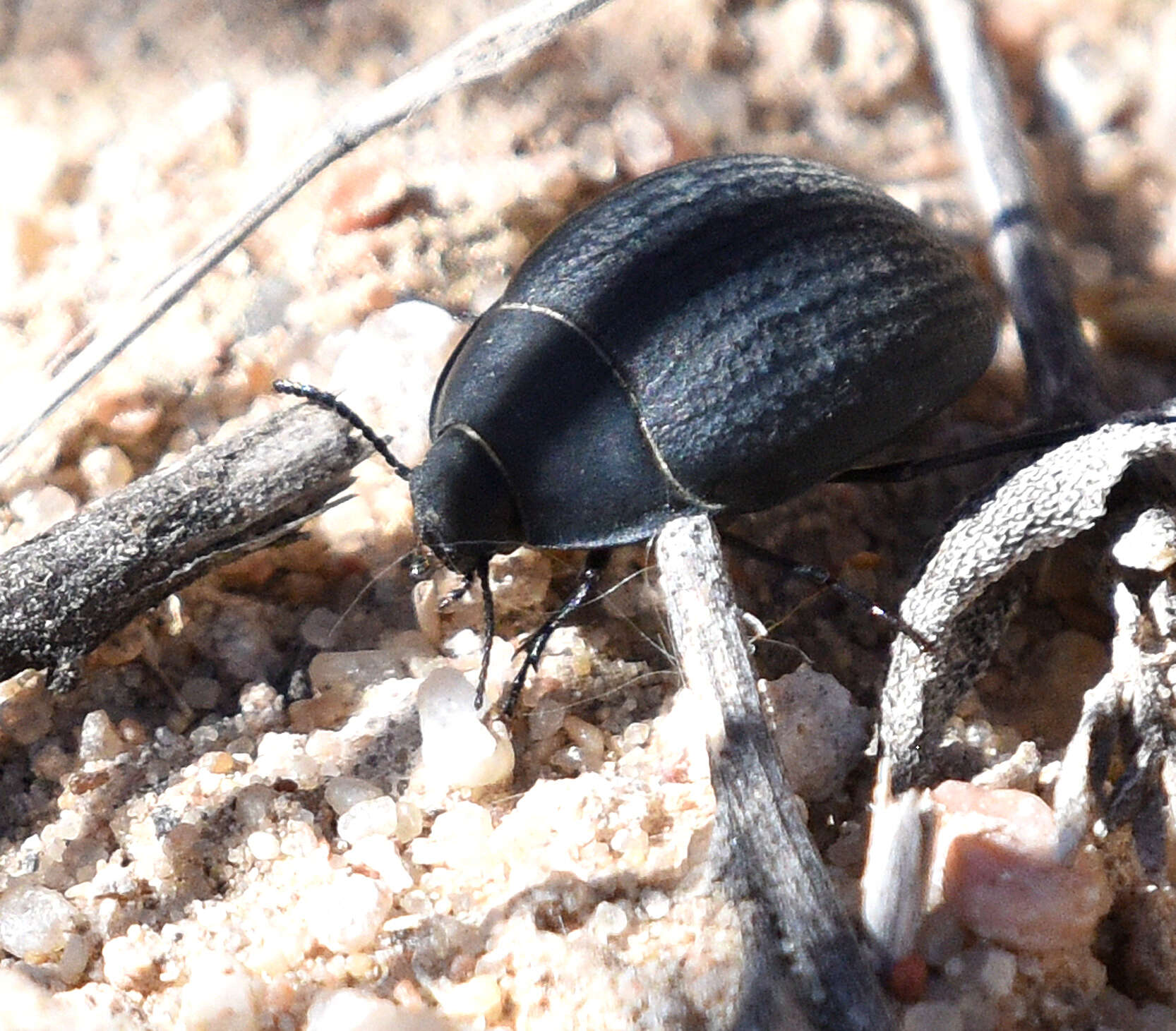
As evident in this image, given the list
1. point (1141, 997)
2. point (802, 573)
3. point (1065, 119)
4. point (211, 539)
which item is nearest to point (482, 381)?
point (211, 539)

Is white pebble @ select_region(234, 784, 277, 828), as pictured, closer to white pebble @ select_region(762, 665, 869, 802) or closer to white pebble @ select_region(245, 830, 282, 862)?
white pebble @ select_region(245, 830, 282, 862)

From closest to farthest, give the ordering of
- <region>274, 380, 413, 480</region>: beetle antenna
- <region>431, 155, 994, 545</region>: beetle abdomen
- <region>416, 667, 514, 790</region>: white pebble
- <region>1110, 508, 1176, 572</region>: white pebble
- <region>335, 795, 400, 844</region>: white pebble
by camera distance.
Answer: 1. <region>335, 795, 400, 844</region>: white pebble
2. <region>416, 667, 514, 790</region>: white pebble
3. <region>1110, 508, 1176, 572</region>: white pebble
4. <region>274, 380, 413, 480</region>: beetle antenna
5. <region>431, 155, 994, 545</region>: beetle abdomen

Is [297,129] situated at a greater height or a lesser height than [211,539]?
greater

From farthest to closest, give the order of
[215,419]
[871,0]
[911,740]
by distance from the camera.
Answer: [871,0], [215,419], [911,740]

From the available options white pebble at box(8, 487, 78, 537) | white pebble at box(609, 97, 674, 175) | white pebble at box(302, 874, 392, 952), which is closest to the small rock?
white pebble at box(302, 874, 392, 952)

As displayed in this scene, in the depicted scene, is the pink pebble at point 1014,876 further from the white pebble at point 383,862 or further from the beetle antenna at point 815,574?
the white pebble at point 383,862

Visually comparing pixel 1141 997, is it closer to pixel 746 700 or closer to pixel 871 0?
pixel 746 700

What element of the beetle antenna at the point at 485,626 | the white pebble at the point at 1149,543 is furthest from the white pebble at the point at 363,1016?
the white pebble at the point at 1149,543

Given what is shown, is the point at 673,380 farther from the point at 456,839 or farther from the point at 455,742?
the point at 456,839
